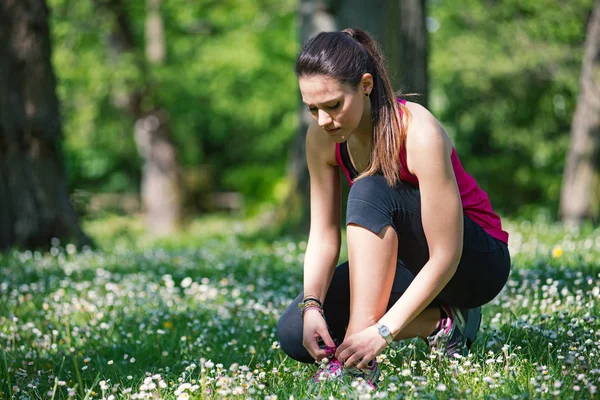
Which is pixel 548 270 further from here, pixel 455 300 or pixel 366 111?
pixel 366 111

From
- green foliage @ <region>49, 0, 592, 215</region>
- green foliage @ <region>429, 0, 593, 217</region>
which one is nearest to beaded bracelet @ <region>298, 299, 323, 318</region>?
→ green foliage @ <region>49, 0, 592, 215</region>

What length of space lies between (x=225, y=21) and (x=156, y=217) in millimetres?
5917

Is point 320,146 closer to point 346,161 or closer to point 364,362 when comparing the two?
point 346,161

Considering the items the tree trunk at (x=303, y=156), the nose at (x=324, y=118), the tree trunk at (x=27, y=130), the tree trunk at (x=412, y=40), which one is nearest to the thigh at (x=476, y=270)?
the nose at (x=324, y=118)

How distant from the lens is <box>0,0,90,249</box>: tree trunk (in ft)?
24.6

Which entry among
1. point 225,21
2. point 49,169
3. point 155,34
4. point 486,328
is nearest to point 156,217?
point 155,34

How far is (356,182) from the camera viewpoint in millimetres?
2971

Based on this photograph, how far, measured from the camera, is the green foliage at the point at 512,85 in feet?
52.4

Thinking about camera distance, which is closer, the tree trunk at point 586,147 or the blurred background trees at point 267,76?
the tree trunk at point 586,147

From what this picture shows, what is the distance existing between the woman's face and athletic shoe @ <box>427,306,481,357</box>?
0.89m

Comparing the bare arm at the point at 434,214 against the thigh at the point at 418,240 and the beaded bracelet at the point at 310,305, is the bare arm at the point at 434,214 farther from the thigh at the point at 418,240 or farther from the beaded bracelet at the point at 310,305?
the beaded bracelet at the point at 310,305

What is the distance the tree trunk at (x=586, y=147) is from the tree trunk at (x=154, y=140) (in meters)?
9.23

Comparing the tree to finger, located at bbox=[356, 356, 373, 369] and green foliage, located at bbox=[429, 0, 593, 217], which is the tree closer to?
finger, located at bbox=[356, 356, 373, 369]

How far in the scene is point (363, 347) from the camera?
8.71ft
